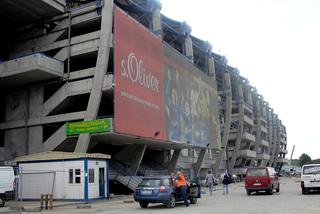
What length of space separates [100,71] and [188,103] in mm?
18492

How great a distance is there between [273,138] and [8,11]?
97.3m

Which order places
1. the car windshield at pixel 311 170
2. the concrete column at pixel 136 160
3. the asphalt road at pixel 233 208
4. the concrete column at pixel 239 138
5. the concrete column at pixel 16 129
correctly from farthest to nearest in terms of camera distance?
the concrete column at pixel 239 138 < the concrete column at pixel 136 160 < the concrete column at pixel 16 129 < the car windshield at pixel 311 170 < the asphalt road at pixel 233 208

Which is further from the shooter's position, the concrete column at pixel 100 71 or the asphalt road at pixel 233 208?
the concrete column at pixel 100 71

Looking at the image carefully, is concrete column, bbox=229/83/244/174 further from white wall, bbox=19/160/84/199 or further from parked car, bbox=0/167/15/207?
parked car, bbox=0/167/15/207

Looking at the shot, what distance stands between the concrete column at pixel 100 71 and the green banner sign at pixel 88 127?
1.59ft

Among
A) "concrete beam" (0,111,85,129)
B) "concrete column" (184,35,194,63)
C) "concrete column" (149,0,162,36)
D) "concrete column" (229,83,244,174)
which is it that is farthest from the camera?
"concrete column" (229,83,244,174)

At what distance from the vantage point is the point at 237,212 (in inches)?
644

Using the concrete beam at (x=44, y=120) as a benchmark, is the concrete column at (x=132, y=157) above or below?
below

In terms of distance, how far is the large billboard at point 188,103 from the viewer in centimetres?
4653

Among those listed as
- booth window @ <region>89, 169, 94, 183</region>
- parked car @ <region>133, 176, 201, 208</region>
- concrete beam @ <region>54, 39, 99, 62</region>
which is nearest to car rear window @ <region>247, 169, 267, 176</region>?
parked car @ <region>133, 176, 201, 208</region>

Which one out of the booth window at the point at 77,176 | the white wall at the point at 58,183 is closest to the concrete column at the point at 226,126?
the white wall at the point at 58,183

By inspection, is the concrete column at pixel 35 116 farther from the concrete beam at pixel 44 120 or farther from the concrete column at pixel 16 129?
the concrete column at pixel 16 129

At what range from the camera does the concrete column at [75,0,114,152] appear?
34.8 m

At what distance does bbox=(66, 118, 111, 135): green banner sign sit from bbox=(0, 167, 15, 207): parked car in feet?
36.4
